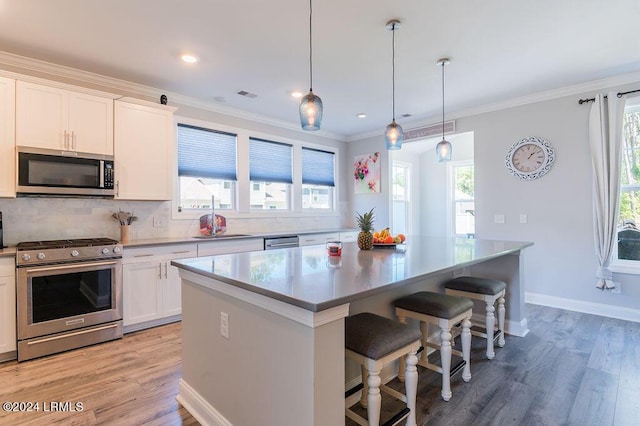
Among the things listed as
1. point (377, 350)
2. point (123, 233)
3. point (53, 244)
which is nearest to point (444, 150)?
point (377, 350)

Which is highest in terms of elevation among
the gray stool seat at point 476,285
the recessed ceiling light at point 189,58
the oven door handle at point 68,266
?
the recessed ceiling light at point 189,58

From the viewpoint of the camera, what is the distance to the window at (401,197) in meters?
6.48

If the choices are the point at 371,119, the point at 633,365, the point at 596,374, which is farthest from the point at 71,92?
the point at 633,365

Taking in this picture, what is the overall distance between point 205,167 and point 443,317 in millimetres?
3502

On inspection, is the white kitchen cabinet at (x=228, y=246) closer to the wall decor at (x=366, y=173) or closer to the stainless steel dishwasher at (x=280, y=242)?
the stainless steel dishwasher at (x=280, y=242)

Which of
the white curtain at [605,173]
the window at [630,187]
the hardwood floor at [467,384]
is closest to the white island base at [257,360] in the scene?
the hardwood floor at [467,384]

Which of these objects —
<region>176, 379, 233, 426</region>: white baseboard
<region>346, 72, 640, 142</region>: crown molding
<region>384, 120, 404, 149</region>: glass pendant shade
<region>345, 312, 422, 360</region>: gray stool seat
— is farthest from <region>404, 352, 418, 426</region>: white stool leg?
<region>346, 72, 640, 142</region>: crown molding

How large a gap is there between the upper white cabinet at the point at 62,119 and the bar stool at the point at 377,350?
3.06 metres

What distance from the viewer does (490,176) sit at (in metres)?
4.52

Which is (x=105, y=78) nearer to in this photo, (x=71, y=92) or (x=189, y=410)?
(x=71, y=92)

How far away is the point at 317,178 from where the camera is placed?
586 cm

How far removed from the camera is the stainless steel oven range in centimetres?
263

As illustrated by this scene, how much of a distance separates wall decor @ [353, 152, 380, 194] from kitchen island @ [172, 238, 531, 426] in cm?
353

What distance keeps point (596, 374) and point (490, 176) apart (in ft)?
9.12
